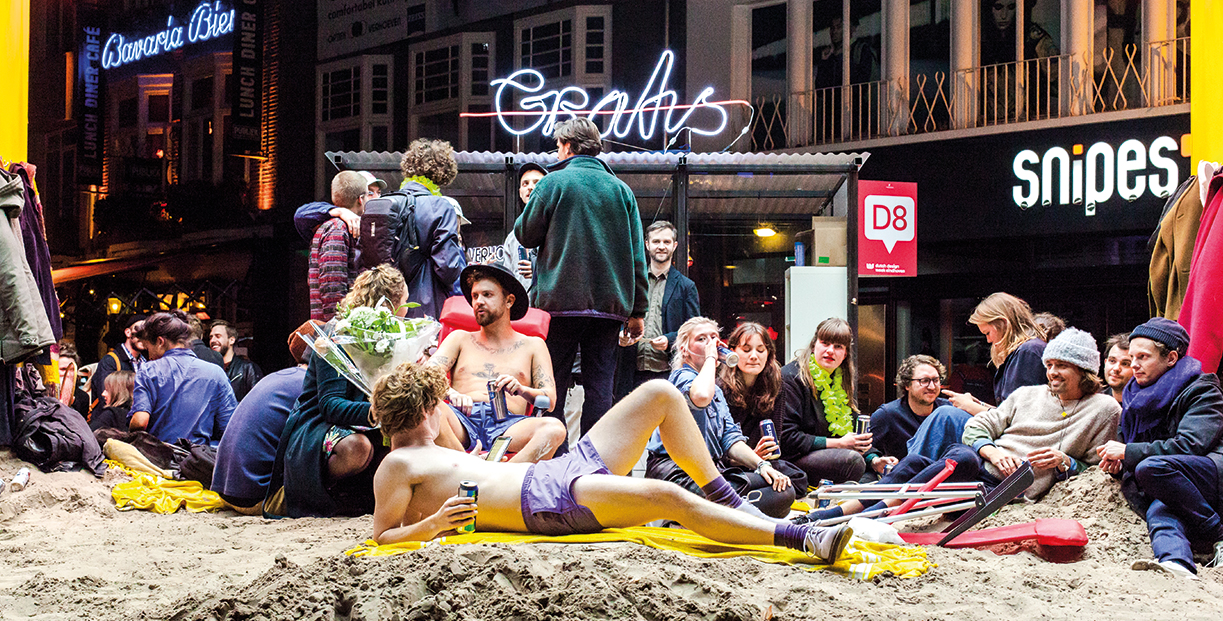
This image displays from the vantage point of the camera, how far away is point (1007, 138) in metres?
11.9

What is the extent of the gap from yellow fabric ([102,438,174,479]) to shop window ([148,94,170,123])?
43.5 ft

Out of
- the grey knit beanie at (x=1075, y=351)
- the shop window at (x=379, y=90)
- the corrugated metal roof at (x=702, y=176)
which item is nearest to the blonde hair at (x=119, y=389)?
the corrugated metal roof at (x=702, y=176)

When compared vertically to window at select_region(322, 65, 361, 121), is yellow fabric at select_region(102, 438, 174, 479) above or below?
below

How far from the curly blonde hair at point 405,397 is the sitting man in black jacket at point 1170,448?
278cm

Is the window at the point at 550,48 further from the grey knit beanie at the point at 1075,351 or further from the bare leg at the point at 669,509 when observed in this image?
the bare leg at the point at 669,509

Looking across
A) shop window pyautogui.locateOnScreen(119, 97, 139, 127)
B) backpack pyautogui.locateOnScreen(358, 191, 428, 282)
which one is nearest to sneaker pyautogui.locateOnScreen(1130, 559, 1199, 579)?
backpack pyautogui.locateOnScreen(358, 191, 428, 282)

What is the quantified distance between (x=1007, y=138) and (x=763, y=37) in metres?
3.57

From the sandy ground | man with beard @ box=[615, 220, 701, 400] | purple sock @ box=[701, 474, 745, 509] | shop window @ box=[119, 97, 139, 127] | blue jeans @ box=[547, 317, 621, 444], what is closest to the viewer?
the sandy ground

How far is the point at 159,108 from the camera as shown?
18.4 meters

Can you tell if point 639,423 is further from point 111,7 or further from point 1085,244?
point 111,7

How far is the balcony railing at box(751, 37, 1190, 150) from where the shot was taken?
1155cm

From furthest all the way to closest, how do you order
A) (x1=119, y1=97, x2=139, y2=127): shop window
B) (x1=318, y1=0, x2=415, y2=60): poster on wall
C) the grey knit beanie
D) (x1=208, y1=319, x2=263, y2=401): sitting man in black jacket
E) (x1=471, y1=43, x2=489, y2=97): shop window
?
(x1=119, y1=97, x2=139, y2=127): shop window
(x1=318, y1=0, x2=415, y2=60): poster on wall
(x1=471, y1=43, x2=489, y2=97): shop window
(x1=208, y1=319, x2=263, y2=401): sitting man in black jacket
the grey knit beanie

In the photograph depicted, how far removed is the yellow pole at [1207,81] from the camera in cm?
632

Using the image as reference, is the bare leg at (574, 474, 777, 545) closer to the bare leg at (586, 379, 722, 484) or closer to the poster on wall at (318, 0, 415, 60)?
the bare leg at (586, 379, 722, 484)
